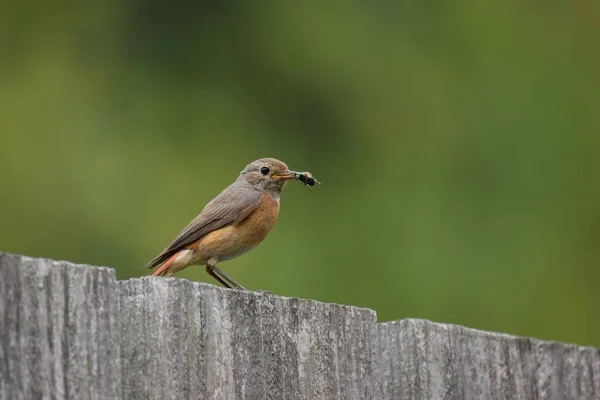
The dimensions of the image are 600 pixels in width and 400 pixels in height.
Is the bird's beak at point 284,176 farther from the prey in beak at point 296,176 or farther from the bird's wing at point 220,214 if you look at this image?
the bird's wing at point 220,214

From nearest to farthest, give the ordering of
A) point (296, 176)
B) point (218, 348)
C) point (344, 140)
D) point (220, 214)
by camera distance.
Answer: point (218, 348) < point (220, 214) < point (296, 176) < point (344, 140)

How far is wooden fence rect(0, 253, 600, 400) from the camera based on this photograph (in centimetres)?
289

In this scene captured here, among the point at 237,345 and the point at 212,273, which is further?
the point at 212,273

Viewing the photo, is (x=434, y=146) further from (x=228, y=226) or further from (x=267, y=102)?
(x=228, y=226)

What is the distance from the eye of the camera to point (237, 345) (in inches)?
132

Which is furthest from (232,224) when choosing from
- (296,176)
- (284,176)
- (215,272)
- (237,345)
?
(237,345)

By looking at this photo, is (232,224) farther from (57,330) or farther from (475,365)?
(57,330)

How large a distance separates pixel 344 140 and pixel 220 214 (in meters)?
3.20

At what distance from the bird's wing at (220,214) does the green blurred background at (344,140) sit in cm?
137

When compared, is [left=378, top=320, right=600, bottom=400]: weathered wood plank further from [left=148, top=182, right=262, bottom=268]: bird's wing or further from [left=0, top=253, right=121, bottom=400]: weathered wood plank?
[left=148, top=182, right=262, bottom=268]: bird's wing

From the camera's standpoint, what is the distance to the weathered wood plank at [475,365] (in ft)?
12.4

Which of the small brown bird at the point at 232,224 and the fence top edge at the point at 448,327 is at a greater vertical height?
the small brown bird at the point at 232,224

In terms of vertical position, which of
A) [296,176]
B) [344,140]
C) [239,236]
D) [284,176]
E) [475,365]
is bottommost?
[475,365]

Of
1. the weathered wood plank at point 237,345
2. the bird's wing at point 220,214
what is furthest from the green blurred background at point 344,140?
the weathered wood plank at point 237,345
